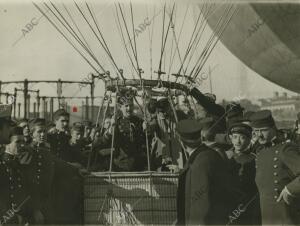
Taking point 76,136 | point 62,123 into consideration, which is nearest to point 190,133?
point 76,136

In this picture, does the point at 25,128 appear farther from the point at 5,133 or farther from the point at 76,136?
the point at 5,133

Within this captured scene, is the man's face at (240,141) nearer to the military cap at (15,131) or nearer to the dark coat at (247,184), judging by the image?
the dark coat at (247,184)

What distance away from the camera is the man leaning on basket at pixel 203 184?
315cm

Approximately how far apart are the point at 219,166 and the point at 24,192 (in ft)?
5.29

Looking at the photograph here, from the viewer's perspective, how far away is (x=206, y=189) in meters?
3.15

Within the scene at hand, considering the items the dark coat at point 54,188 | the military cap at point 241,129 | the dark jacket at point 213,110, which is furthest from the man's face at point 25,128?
the military cap at point 241,129

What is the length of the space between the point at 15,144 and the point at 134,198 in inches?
42.0

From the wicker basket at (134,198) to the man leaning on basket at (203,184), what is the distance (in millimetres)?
439

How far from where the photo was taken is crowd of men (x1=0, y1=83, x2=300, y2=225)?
3.24 meters

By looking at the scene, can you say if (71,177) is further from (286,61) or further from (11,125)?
(286,61)

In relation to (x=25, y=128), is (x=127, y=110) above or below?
above

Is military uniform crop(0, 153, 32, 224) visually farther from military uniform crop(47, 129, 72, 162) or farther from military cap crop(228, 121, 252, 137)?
military cap crop(228, 121, 252, 137)

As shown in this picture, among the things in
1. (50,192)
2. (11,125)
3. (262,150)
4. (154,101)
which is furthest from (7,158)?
(262,150)

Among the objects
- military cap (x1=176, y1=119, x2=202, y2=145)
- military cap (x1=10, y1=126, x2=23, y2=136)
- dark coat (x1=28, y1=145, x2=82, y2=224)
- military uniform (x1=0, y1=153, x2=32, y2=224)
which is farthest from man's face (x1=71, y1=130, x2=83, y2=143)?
military cap (x1=176, y1=119, x2=202, y2=145)
